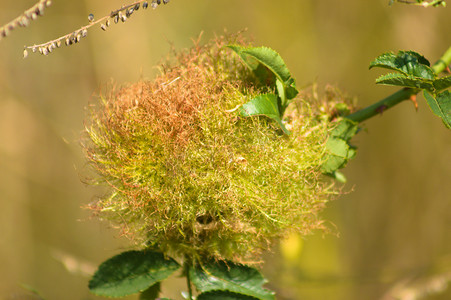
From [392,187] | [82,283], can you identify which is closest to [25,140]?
[82,283]

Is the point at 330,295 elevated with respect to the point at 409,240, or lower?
lower

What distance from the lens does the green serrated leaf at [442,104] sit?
51.1 inches

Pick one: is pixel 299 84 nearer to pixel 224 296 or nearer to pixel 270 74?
pixel 270 74

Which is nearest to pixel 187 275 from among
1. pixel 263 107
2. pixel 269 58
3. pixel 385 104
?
pixel 263 107

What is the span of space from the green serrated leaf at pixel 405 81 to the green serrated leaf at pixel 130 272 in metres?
0.86

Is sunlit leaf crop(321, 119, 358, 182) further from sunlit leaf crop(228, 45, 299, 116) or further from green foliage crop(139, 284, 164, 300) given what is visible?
green foliage crop(139, 284, 164, 300)

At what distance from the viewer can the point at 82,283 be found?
548 cm

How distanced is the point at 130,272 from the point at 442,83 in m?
1.12

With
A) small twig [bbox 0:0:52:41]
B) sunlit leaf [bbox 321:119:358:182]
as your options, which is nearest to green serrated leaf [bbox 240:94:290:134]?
sunlit leaf [bbox 321:119:358:182]

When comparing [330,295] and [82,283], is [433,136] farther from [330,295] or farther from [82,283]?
[82,283]

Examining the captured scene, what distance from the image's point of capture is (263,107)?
49.7 inches

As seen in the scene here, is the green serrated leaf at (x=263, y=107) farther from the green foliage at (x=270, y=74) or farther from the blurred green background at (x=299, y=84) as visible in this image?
the blurred green background at (x=299, y=84)

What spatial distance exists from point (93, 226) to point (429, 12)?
4.36 m

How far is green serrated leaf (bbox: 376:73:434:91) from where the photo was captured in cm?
129
